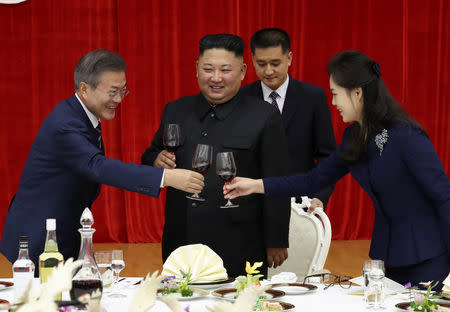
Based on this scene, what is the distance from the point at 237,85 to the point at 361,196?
4.41 m

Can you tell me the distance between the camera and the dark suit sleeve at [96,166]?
2451 millimetres

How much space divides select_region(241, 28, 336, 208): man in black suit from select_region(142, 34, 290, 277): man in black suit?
86 centimetres

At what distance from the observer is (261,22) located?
668 centimetres

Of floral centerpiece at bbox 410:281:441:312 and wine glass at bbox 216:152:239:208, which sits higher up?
wine glass at bbox 216:152:239:208

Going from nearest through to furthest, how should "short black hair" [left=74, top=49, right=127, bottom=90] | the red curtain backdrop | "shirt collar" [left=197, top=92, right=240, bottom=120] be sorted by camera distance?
"short black hair" [left=74, top=49, right=127, bottom=90] → "shirt collar" [left=197, top=92, right=240, bottom=120] → the red curtain backdrop

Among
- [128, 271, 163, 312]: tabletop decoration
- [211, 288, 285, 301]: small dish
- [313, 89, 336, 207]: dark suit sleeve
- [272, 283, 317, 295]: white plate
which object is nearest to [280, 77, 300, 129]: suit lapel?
[313, 89, 336, 207]: dark suit sleeve

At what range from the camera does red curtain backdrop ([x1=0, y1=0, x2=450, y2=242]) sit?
655cm

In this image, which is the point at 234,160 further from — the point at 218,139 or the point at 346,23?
the point at 346,23

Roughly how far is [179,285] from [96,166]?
0.64 metres

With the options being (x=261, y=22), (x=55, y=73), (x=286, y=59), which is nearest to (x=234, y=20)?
(x=261, y=22)

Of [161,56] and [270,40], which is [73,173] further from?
[161,56]

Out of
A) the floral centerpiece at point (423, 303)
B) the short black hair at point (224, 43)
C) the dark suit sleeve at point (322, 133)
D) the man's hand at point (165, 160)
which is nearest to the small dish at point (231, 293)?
the floral centerpiece at point (423, 303)

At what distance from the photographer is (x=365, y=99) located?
2.40 metres

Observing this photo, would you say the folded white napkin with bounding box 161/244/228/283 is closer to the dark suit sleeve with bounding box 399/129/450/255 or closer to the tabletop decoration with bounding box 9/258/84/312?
the dark suit sleeve with bounding box 399/129/450/255
